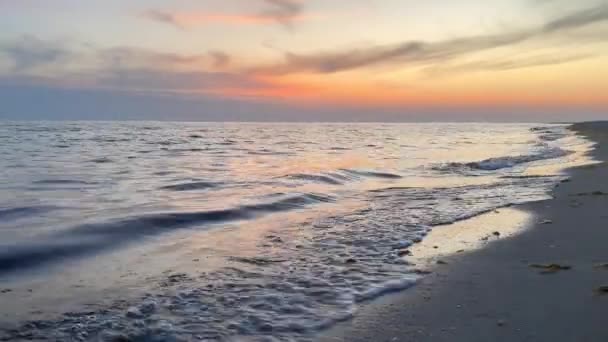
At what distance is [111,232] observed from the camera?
8.31m

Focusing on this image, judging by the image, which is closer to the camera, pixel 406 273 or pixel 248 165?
pixel 406 273

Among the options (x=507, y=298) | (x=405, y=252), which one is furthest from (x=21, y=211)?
(x=507, y=298)

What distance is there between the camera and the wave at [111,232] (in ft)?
22.0

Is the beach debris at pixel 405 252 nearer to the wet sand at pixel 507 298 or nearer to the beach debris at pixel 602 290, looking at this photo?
the wet sand at pixel 507 298

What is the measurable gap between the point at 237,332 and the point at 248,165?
17.4 m

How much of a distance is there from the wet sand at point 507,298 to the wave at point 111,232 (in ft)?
15.5

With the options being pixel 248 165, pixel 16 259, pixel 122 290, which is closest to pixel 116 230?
pixel 16 259

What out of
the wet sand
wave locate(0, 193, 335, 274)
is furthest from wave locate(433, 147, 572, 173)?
the wet sand

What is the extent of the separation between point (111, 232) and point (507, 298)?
6452 mm

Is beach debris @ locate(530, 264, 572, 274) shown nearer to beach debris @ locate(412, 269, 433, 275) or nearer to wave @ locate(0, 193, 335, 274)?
beach debris @ locate(412, 269, 433, 275)

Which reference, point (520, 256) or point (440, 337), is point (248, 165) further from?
point (440, 337)

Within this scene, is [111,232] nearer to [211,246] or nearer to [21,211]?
[211,246]

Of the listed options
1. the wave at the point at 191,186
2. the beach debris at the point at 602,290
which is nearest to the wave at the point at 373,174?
the wave at the point at 191,186

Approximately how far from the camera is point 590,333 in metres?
A: 3.54
